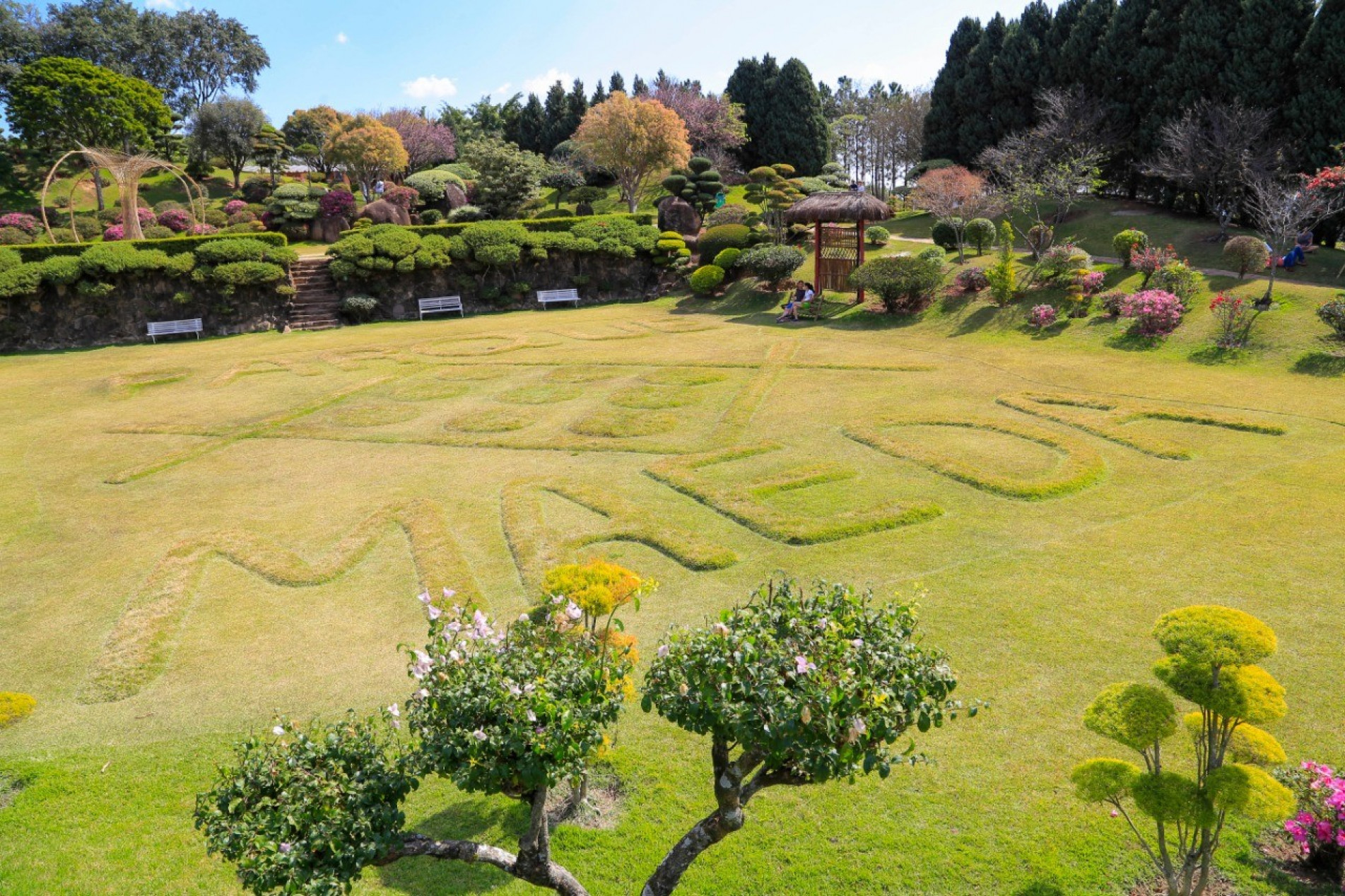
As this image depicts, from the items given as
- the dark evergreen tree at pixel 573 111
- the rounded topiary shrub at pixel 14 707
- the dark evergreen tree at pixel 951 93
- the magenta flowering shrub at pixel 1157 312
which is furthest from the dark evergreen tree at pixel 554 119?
the rounded topiary shrub at pixel 14 707

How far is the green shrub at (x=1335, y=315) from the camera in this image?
1729 centimetres

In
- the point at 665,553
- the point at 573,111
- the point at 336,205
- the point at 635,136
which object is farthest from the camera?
the point at 573,111

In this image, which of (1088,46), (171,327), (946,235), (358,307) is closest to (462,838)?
(358,307)

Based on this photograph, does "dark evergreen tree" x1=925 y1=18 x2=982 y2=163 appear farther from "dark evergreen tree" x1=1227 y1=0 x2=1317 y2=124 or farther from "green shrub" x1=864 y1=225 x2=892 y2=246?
"dark evergreen tree" x1=1227 y1=0 x2=1317 y2=124

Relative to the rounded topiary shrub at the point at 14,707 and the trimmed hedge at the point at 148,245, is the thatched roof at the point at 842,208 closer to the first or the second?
the trimmed hedge at the point at 148,245

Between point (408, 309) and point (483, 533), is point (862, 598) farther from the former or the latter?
point (408, 309)

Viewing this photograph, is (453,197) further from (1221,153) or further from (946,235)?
(1221,153)

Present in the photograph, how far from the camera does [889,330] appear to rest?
2286cm

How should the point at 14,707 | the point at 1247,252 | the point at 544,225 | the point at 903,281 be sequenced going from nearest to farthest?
the point at 14,707 → the point at 1247,252 → the point at 903,281 → the point at 544,225

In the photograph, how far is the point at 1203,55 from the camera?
97.5 ft

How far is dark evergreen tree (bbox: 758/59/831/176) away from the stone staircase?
2826cm

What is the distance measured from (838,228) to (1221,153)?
1281 centimetres

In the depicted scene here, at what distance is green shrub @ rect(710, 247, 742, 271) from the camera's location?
28.9m

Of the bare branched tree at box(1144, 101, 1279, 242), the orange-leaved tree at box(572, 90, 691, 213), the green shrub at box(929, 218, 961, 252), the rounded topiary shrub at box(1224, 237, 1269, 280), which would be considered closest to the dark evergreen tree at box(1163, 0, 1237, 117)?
the bare branched tree at box(1144, 101, 1279, 242)
